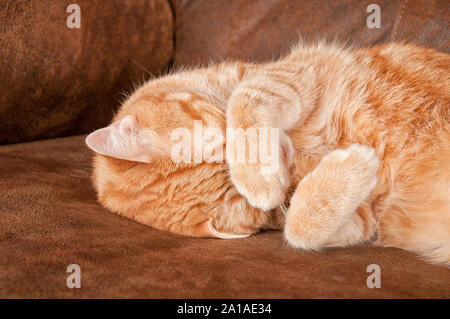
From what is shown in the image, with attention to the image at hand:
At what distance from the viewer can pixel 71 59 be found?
1750mm

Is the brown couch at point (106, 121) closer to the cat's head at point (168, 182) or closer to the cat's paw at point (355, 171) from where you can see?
the cat's head at point (168, 182)

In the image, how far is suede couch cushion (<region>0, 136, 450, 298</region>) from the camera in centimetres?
81

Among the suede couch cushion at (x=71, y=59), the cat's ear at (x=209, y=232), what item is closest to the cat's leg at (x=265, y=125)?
the cat's ear at (x=209, y=232)

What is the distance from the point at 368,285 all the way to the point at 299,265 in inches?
6.1

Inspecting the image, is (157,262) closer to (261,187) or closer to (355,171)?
(261,187)

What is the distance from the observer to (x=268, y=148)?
3.65 ft

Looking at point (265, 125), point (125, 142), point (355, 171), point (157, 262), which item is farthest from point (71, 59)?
point (355, 171)

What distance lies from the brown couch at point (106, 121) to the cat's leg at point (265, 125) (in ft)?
0.45

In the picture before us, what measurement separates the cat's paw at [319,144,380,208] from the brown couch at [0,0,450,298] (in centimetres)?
16

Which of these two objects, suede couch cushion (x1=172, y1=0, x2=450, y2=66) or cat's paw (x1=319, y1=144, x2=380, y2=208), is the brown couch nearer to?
suede couch cushion (x1=172, y1=0, x2=450, y2=66)

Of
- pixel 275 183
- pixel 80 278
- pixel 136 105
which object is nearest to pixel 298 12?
pixel 136 105

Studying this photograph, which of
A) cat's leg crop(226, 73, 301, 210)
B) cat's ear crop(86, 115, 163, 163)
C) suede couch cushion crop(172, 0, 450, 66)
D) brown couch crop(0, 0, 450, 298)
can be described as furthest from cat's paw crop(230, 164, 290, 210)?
suede couch cushion crop(172, 0, 450, 66)

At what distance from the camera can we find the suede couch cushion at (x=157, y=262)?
814 millimetres

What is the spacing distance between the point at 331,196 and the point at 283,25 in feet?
3.58
